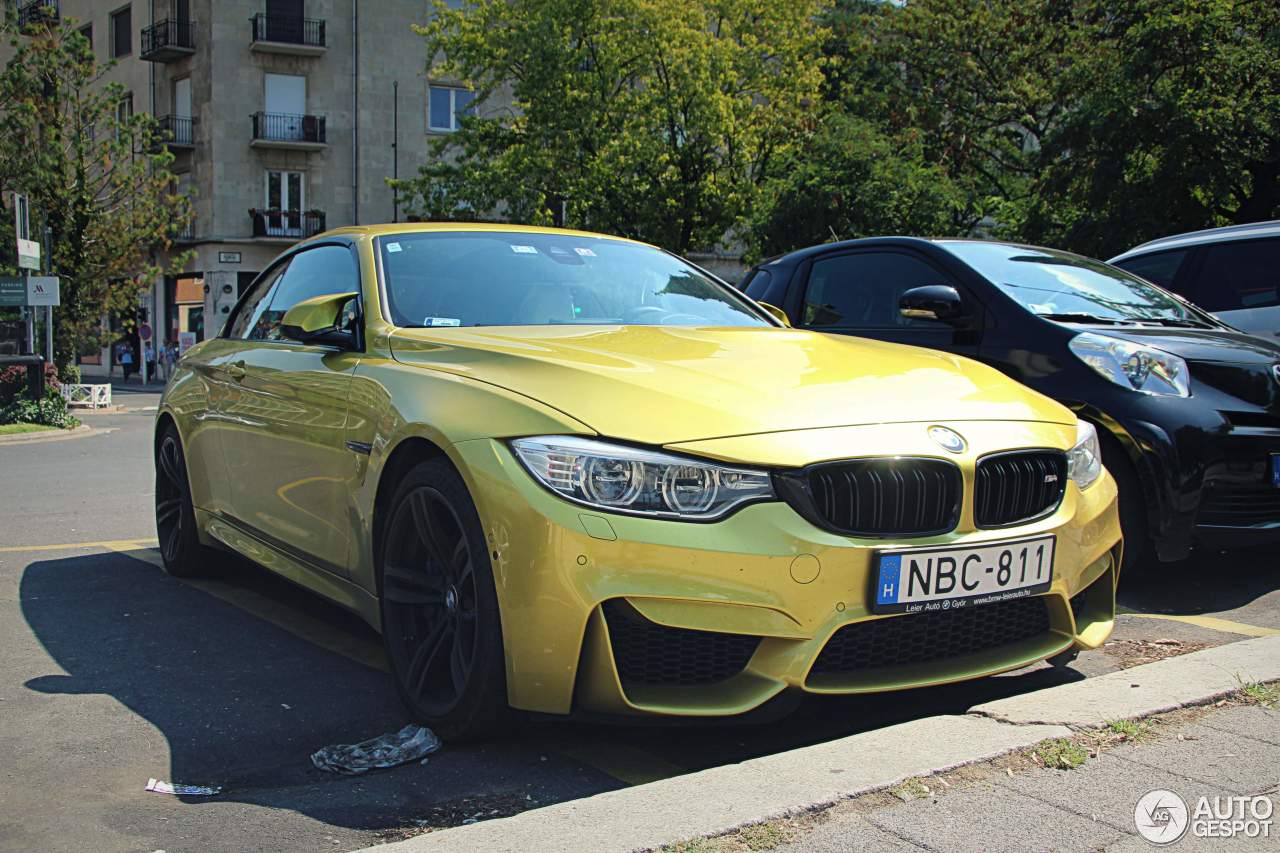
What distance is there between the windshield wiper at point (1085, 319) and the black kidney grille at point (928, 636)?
258 centimetres

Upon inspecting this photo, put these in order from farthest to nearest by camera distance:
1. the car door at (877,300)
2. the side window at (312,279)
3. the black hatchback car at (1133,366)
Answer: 1. the car door at (877,300)
2. the black hatchback car at (1133,366)
3. the side window at (312,279)

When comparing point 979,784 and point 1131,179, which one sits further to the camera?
point 1131,179

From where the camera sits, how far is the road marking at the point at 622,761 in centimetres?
313

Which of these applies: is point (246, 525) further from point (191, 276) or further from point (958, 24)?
point (191, 276)

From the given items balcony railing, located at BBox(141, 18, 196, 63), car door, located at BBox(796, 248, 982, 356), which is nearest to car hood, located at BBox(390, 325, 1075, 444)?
car door, located at BBox(796, 248, 982, 356)

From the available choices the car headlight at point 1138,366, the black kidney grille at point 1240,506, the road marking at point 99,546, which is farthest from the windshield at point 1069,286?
the road marking at point 99,546

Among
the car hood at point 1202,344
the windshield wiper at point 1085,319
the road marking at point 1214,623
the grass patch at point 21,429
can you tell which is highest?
the windshield wiper at point 1085,319

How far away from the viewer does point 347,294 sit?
434 cm

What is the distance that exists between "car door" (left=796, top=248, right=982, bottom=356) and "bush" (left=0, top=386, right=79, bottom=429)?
1337 centimetres

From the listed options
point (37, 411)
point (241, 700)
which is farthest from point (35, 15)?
point (241, 700)

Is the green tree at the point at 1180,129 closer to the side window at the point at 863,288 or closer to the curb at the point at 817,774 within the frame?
the side window at the point at 863,288

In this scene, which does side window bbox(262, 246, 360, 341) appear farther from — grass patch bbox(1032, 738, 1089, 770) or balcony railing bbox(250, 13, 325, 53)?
balcony railing bbox(250, 13, 325, 53)

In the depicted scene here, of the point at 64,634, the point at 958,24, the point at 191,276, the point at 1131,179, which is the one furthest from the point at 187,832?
the point at 191,276

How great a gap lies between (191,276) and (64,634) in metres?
39.4
